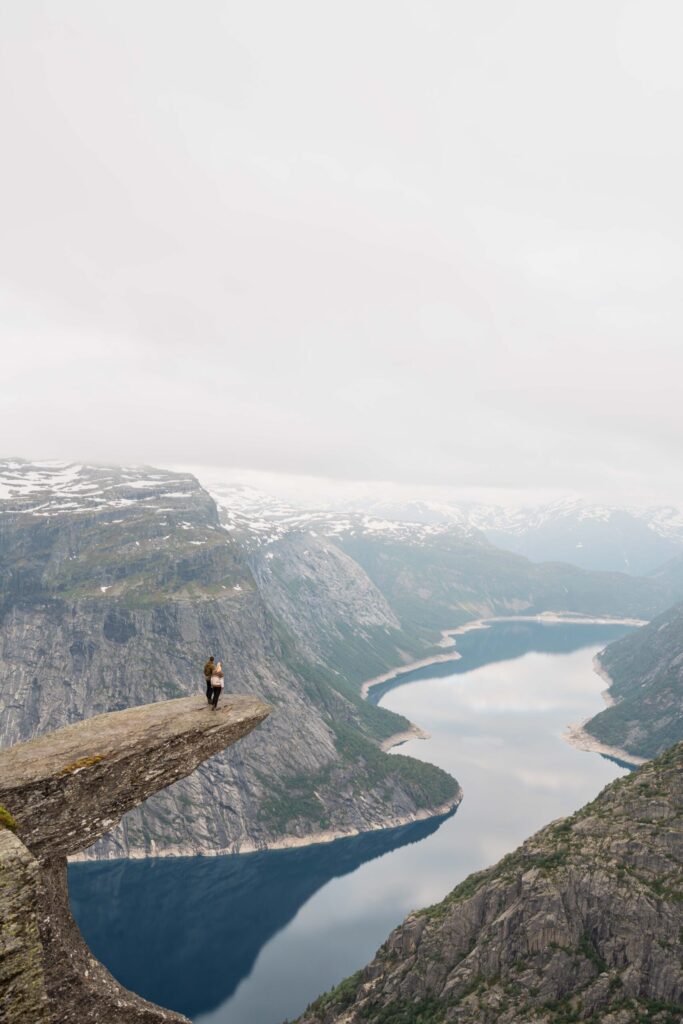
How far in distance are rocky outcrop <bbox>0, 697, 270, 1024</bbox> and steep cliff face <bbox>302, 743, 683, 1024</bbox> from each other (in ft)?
254

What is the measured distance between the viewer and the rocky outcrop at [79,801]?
16.9 metres

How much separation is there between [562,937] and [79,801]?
89800mm

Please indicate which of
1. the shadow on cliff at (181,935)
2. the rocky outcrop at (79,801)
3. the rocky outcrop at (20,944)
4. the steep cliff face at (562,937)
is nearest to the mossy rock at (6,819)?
the rocky outcrop at (79,801)

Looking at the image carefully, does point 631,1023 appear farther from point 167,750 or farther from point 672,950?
point 167,750

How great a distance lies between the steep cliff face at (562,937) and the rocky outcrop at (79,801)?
77.4 metres

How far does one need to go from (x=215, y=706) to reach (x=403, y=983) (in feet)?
295

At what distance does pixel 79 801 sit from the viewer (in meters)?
19.2

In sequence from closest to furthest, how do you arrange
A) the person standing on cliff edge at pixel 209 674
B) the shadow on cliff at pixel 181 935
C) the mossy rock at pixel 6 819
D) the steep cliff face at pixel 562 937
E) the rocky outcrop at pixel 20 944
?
the rocky outcrop at pixel 20 944
the mossy rock at pixel 6 819
the person standing on cliff edge at pixel 209 674
the steep cliff face at pixel 562 937
the shadow on cliff at pixel 181 935

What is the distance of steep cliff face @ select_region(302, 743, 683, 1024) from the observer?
238ft

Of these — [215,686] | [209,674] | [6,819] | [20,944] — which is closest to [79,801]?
[6,819]

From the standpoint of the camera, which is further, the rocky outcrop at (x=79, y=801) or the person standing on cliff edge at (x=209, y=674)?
the person standing on cliff edge at (x=209, y=674)

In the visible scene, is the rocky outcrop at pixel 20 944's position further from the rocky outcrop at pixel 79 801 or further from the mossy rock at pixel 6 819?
the mossy rock at pixel 6 819

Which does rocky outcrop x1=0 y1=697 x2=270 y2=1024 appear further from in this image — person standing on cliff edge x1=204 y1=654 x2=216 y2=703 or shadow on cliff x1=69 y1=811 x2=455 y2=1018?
shadow on cliff x1=69 y1=811 x2=455 y2=1018

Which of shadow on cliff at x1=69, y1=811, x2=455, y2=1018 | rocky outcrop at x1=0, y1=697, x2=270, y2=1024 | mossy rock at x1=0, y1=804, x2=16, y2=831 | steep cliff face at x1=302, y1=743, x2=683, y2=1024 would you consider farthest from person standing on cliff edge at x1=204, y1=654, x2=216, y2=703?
shadow on cliff at x1=69, y1=811, x2=455, y2=1018
